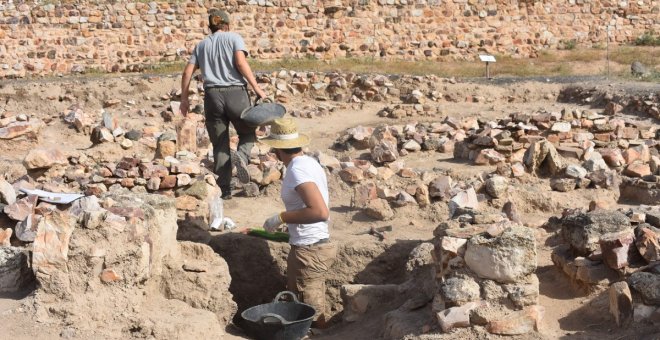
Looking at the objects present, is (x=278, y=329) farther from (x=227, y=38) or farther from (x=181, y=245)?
(x=227, y=38)

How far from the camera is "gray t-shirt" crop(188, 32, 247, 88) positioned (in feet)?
26.6

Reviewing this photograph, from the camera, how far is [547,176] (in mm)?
8758

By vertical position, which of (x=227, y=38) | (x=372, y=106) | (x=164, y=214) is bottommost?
(x=372, y=106)

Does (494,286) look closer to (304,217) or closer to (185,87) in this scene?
(304,217)

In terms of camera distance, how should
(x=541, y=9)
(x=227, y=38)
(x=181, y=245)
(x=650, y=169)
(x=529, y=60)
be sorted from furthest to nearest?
(x=541, y=9) < (x=529, y=60) < (x=650, y=169) < (x=227, y=38) < (x=181, y=245)

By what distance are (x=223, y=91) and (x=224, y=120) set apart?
292 mm

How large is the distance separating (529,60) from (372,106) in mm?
6546

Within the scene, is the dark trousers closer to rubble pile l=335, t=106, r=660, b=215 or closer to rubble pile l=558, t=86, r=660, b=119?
rubble pile l=335, t=106, r=660, b=215

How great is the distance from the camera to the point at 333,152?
1105 centimetres

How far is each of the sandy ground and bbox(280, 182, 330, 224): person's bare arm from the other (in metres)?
0.79

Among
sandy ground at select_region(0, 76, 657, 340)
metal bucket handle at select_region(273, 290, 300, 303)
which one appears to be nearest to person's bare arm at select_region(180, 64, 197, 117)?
sandy ground at select_region(0, 76, 657, 340)

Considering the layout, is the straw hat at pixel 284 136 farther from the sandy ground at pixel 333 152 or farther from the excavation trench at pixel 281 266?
the sandy ground at pixel 333 152

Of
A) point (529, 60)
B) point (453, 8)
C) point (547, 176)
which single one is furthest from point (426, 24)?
point (547, 176)

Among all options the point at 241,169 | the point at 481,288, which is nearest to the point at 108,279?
the point at 481,288
